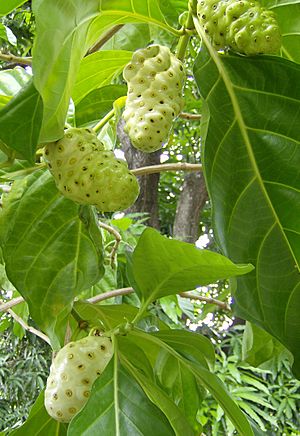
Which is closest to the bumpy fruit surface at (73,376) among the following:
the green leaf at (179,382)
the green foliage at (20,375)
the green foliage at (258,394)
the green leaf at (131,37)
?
the green leaf at (179,382)

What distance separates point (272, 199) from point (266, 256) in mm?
59

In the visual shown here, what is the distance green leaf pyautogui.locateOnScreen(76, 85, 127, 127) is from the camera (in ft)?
3.01

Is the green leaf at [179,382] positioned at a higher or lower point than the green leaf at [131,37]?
lower

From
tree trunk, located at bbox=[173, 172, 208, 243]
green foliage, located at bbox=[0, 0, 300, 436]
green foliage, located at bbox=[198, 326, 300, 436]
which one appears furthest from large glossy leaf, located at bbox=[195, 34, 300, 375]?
tree trunk, located at bbox=[173, 172, 208, 243]

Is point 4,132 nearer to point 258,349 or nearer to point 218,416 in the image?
point 258,349

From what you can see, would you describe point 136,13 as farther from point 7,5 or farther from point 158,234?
point 158,234

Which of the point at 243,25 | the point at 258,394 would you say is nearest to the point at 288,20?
the point at 243,25

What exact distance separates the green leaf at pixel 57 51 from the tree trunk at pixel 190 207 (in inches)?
108

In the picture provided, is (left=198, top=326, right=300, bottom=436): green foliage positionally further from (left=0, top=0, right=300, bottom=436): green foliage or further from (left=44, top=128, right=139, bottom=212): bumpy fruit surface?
(left=44, top=128, right=139, bottom=212): bumpy fruit surface

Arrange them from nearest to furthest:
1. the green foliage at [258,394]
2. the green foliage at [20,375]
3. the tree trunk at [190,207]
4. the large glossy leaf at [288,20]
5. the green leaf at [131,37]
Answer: the large glossy leaf at [288,20] → the green leaf at [131,37] → the green foliage at [258,394] → the green foliage at [20,375] → the tree trunk at [190,207]

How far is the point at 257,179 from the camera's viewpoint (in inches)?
28.1

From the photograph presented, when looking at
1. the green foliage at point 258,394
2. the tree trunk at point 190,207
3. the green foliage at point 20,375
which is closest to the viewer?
the green foliage at point 258,394

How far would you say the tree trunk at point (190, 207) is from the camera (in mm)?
3402

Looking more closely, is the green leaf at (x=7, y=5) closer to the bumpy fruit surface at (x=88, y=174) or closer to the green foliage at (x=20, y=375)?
the bumpy fruit surface at (x=88, y=174)
